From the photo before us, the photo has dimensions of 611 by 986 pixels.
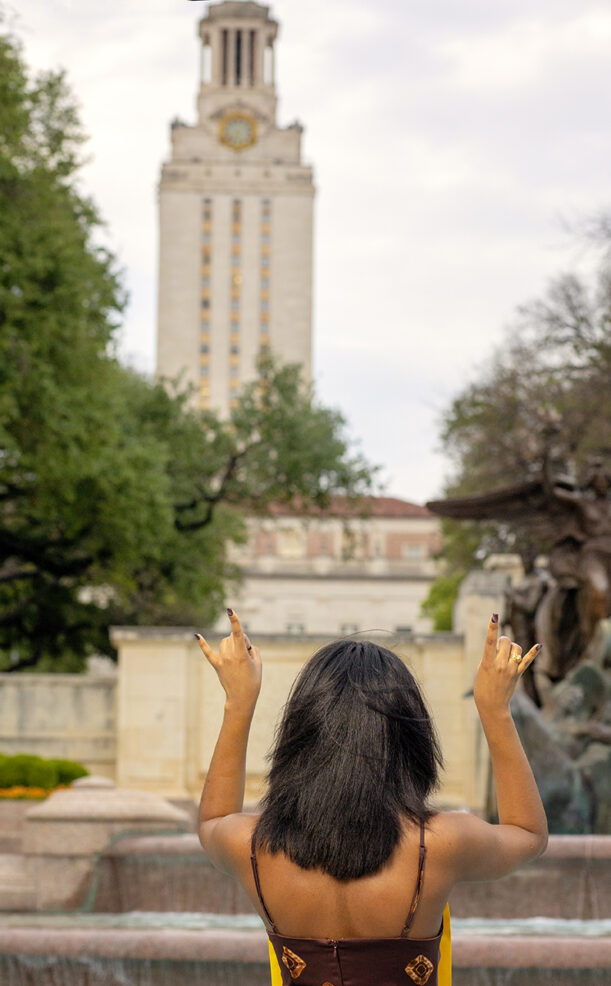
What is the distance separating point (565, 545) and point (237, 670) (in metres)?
12.0

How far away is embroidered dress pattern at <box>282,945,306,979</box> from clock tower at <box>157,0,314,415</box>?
120564 millimetres

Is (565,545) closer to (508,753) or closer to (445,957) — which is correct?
(508,753)

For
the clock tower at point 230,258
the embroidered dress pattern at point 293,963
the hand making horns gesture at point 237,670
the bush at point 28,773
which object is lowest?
the bush at point 28,773

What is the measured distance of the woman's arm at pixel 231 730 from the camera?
2500mm

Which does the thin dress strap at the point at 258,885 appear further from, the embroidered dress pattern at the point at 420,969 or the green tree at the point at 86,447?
the green tree at the point at 86,447

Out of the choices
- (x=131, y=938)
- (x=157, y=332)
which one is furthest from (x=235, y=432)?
(x=157, y=332)

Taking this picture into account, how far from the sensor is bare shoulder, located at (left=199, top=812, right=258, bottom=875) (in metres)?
2.37

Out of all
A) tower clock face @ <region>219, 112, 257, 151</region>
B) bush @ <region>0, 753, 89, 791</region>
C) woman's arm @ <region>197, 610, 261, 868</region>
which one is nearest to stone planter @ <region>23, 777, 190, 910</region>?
bush @ <region>0, 753, 89, 791</region>

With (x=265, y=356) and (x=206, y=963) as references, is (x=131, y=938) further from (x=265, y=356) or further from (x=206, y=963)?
(x=265, y=356)

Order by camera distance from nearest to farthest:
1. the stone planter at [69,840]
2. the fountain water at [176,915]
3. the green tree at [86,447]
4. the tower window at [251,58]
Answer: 1. the fountain water at [176,915]
2. the stone planter at [69,840]
3. the green tree at [86,447]
4. the tower window at [251,58]

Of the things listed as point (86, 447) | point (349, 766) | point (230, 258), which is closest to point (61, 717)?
point (86, 447)

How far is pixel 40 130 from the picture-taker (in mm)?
23422

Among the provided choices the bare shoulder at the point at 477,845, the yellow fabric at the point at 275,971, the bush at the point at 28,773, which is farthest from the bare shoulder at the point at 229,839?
the bush at the point at 28,773

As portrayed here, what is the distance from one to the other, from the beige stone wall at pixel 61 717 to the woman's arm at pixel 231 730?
1999 centimetres
